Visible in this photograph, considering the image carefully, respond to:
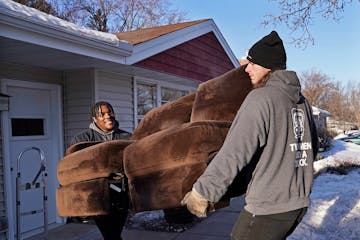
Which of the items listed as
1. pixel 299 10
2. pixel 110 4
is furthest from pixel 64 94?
pixel 110 4

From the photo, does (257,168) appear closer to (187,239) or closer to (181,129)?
(181,129)

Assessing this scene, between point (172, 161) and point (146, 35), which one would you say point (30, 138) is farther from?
point (172, 161)

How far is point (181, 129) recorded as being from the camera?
8.57ft

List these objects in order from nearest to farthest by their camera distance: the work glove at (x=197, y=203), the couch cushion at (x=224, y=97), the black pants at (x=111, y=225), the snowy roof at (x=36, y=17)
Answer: the work glove at (x=197, y=203) < the couch cushion at (x=224, y=97) < the black pants at (x=111, y=225) < the snowy roof at (x=36, y=17)

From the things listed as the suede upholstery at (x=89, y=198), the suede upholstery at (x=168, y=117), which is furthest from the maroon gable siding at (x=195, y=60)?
the suede upholstery at (x=89, y=198)

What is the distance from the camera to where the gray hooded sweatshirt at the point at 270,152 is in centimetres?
204

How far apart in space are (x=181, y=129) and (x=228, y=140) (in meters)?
0.57

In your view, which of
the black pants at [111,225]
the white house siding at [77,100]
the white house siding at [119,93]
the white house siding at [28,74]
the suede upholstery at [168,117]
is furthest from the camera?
the white house siding at [119,93]

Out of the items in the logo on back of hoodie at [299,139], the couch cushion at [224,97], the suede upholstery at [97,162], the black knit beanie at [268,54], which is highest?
the black knit beanie at [268,54]

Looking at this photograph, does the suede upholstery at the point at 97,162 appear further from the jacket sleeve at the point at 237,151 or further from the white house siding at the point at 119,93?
the white house siding at the point at 119,93

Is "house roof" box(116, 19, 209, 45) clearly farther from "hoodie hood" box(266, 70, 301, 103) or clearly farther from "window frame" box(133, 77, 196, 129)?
"hoodie hood" box(266, 70, 301, 103)

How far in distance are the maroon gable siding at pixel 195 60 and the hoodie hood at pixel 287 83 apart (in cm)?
440

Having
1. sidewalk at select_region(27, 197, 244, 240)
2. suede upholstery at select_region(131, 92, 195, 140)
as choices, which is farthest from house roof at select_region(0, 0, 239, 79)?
sidewalk at select_region(27, 197, 244, 240)

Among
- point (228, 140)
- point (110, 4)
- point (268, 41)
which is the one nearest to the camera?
point (228, 140)
